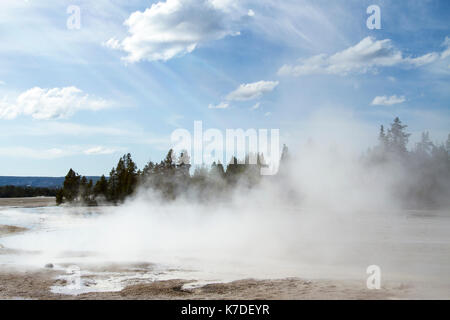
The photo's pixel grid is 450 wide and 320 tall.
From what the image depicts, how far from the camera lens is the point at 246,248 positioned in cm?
1770

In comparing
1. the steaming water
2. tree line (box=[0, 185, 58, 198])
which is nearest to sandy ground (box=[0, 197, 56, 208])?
tree line (box=[0, 185, 58, 198])

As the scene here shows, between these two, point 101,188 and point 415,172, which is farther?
point 101,188

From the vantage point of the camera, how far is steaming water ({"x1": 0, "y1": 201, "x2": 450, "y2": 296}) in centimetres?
1296

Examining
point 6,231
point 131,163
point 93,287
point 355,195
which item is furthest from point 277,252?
point 131,163

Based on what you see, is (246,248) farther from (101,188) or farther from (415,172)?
(101,188)

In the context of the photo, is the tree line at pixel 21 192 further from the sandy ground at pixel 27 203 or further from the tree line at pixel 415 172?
the tree line at pixel 415 172

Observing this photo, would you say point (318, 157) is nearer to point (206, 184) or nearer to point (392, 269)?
point (392, 269)

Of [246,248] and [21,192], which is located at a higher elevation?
[21,192]

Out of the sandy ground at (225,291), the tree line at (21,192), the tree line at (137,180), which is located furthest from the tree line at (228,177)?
the tree line at (21,192)

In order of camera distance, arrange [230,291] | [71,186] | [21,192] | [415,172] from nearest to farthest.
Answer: [230,291], [415,172], [71,186], [21,192]

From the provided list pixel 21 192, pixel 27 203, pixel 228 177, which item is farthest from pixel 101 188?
pixel 21 192

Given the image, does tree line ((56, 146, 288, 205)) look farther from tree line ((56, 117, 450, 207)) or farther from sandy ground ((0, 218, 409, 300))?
sandy ground ((0, 218, 409, 300))

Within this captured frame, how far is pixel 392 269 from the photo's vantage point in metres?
13.1

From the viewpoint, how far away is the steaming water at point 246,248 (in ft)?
42.5
